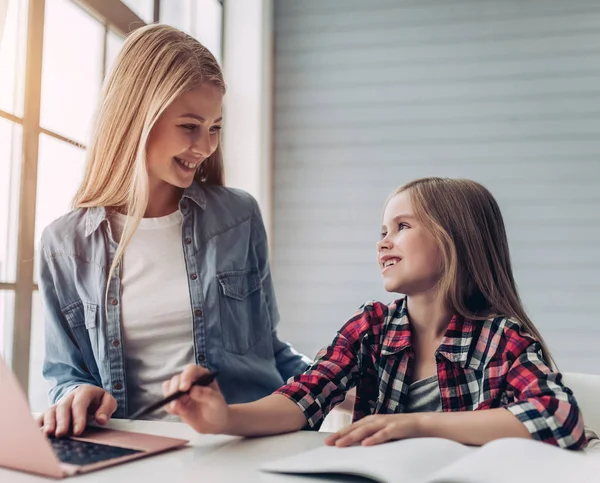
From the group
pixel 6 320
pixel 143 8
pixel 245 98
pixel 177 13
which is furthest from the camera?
pixel 245 98

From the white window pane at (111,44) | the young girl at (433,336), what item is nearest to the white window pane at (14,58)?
the white window pane at (111,44)

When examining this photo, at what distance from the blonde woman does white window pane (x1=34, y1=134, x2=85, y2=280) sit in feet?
1.47

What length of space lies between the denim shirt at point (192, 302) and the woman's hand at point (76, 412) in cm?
25

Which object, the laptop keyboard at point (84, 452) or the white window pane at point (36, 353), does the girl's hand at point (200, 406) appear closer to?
the laptop keyboard at point (84, 452)

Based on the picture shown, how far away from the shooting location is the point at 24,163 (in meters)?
1.87

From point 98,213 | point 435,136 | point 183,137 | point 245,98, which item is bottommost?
point 98,213

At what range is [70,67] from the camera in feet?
7.07

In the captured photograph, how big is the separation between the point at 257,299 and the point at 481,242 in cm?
56

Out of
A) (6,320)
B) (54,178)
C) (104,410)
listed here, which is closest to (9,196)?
(54,178)

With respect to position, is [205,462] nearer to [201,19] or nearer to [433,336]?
[433,336]

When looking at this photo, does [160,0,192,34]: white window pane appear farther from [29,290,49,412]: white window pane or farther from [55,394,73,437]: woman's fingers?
[55,394,73,437]: woman's fingers

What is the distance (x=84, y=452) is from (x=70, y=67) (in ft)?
5.29

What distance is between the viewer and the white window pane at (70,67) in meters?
2.02

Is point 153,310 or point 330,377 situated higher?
point 153,310
